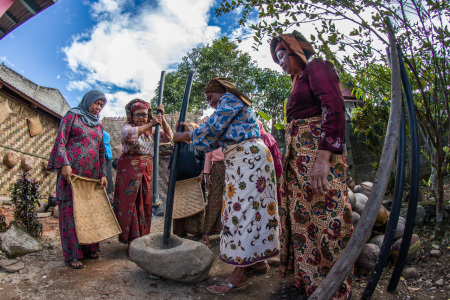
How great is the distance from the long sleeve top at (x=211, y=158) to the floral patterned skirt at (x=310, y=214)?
1.67m

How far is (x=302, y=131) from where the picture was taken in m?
2.02

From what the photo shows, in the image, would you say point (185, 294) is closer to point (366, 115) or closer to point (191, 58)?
point (366, 115)

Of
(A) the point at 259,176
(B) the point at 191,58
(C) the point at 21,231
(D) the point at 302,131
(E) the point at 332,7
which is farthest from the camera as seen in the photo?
(B) the point at 191,58

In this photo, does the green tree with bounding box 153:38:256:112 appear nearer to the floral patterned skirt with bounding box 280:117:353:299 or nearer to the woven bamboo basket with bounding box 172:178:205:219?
the woven bamboo basket with bounding box 172:178:205:219

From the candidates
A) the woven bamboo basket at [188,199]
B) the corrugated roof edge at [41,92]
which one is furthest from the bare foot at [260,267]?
the corrugated roof edge at [41,92]

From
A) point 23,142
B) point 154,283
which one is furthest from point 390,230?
point 23,142

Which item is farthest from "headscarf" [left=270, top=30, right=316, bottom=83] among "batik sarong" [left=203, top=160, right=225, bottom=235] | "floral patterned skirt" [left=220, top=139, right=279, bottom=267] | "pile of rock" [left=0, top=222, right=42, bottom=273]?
"pile of rock" [left=0, top=222, right=42, bottom=273]

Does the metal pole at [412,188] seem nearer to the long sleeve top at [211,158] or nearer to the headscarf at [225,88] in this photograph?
the headscarf at [225,88]

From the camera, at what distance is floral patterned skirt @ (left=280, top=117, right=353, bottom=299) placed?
6.03 feet

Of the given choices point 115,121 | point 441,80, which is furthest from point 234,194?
point 115,121

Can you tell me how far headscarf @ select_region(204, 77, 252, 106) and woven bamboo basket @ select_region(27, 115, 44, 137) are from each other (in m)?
5.86

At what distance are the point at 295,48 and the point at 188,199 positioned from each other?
2553mm

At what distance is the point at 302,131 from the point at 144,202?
7.60 feet

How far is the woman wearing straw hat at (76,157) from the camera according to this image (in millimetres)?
3064
